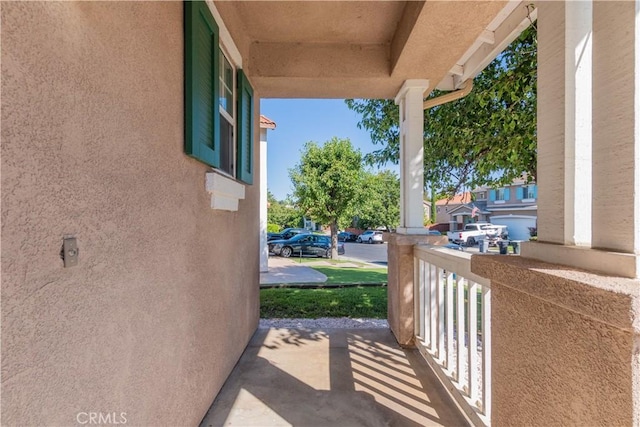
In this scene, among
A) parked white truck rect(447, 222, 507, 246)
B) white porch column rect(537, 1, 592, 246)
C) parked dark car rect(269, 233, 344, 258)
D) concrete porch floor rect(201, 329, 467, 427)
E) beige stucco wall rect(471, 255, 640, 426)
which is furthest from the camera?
parked white truck rect(447, 222, 507, 246)

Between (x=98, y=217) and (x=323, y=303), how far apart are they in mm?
4254

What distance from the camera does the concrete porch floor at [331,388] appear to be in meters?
2.09

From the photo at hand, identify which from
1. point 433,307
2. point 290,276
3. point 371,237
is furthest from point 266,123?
point 371,237

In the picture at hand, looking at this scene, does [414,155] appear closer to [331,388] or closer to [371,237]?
[331,388]

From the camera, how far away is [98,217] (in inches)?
42.9

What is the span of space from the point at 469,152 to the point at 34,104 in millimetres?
4866

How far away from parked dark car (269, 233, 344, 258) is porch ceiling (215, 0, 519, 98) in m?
10.9

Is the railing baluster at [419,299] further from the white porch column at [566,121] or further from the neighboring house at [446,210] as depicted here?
the neighboring house at [446,210]

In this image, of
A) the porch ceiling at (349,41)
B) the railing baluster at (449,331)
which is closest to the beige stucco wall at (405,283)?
the railing baluster at (449,331)

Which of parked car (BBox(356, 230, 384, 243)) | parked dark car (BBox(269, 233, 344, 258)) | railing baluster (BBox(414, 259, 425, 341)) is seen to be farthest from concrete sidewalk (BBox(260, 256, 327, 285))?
parked car (BBox(356, 230, 384, 243))

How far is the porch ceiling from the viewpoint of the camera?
240cm

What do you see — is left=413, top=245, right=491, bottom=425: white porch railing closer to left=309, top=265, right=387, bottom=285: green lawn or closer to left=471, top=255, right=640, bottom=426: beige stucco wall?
left=471, top=255, right=640, bottom=426: beige stucco wall

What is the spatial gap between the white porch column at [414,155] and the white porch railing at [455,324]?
36 centimetres

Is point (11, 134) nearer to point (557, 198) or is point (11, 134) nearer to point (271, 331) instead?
point (557, 198)
